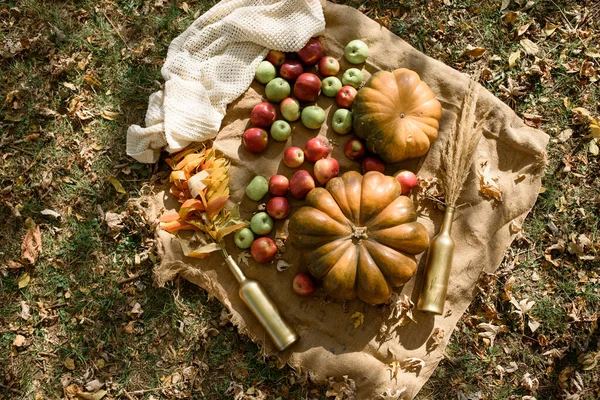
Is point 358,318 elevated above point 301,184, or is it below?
below

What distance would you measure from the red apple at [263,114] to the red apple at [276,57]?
0.46 m

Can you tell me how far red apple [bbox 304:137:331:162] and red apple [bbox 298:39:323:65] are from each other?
2.85 feet

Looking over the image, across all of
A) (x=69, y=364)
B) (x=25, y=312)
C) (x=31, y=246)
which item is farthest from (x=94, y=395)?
(x=31, y=246)

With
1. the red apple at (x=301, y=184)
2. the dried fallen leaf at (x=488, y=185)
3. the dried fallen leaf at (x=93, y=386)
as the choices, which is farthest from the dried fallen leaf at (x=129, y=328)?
Result: the dried fallen leaf at (x=488, y=185)

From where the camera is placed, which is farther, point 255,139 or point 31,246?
point 31,246

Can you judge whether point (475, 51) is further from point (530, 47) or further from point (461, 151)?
point (461, 151)

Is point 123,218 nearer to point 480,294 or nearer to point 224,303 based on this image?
point 224,303

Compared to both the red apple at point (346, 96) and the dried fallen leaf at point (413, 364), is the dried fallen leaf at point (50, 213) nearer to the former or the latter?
the red apple at point (346, 96)

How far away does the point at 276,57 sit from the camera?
5.05 meters

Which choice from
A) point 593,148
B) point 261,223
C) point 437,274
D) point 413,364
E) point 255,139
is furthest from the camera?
point 593,148

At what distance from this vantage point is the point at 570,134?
206 inches

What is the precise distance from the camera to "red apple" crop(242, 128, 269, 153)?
15.9 ft

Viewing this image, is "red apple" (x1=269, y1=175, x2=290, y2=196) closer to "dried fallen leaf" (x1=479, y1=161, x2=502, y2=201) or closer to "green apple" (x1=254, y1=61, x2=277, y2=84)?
"green apple" (x1=254, y1=61, x2=277, y2=84)

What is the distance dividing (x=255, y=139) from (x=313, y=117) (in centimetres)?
61
